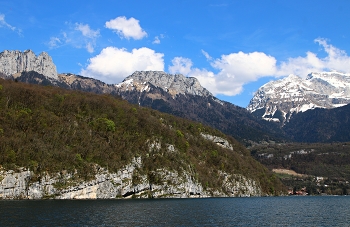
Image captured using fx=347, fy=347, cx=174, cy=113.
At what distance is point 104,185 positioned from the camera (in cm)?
13412

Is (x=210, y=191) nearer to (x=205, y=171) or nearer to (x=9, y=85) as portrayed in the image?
(x=205, y=171)

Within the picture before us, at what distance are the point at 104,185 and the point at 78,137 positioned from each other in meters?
23.8

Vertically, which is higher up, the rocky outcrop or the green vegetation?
the green vegetation

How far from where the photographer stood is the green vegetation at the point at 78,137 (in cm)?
12119

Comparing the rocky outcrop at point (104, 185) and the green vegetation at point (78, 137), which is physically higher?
the green vegetation at point (78, 137)

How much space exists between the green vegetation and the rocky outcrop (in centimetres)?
237

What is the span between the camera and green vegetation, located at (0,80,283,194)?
4771 inches

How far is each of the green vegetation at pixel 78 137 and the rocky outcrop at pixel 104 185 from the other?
2.37 meters

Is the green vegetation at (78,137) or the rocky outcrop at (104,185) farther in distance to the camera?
the green vegetation at (78,137)

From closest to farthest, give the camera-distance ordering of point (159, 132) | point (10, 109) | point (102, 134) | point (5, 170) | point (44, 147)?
point (5, 170), point (44, 147), point (10, 109), point (102, 134), point (159, 132)

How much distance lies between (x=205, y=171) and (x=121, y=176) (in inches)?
2685

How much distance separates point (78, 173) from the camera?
125812 mm

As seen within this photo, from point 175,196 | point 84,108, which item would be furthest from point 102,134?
point 175,196

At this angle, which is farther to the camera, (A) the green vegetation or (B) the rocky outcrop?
(A) the green vegetation
